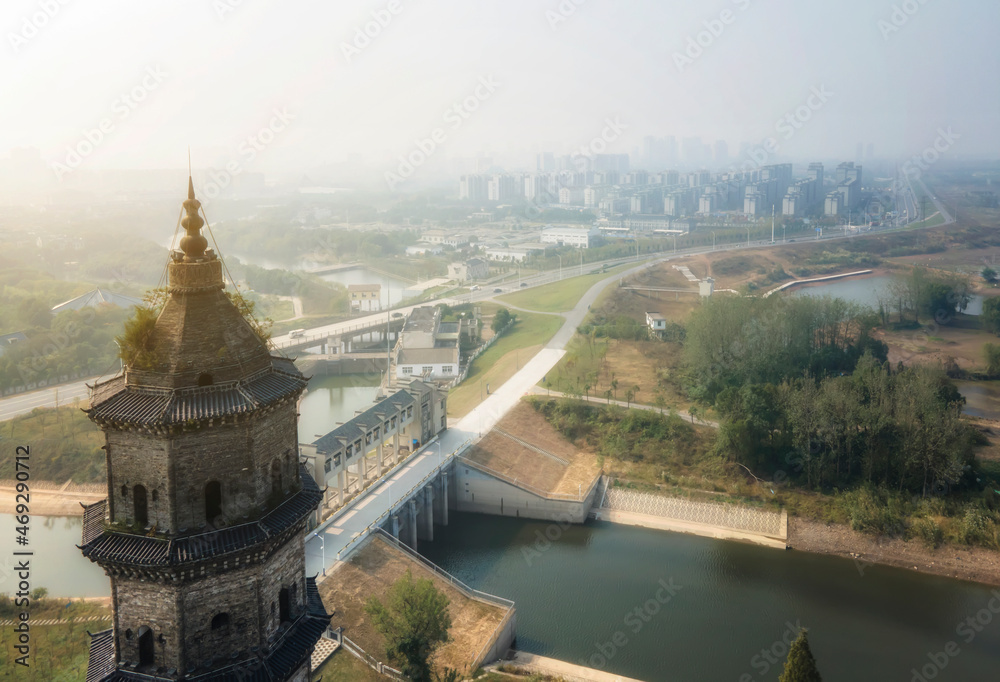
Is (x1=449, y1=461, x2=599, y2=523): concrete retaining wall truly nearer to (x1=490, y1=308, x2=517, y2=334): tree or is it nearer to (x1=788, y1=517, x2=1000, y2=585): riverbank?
(x1=788, y1=517, x2=1000, y2=585): riverbank

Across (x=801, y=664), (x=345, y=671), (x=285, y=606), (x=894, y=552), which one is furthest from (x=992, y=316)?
(x=285, y=606)

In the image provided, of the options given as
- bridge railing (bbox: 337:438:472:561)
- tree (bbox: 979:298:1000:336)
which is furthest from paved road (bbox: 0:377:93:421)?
tree (bbox: 979:298:1000:336)

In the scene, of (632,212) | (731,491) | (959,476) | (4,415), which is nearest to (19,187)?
(4,415)

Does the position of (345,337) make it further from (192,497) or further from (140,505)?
(192,497)

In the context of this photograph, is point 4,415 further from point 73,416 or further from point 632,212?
point 632,212

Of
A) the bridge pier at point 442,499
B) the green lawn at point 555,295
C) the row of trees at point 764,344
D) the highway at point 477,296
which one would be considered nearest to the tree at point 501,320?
the green lawn at point 555,295
